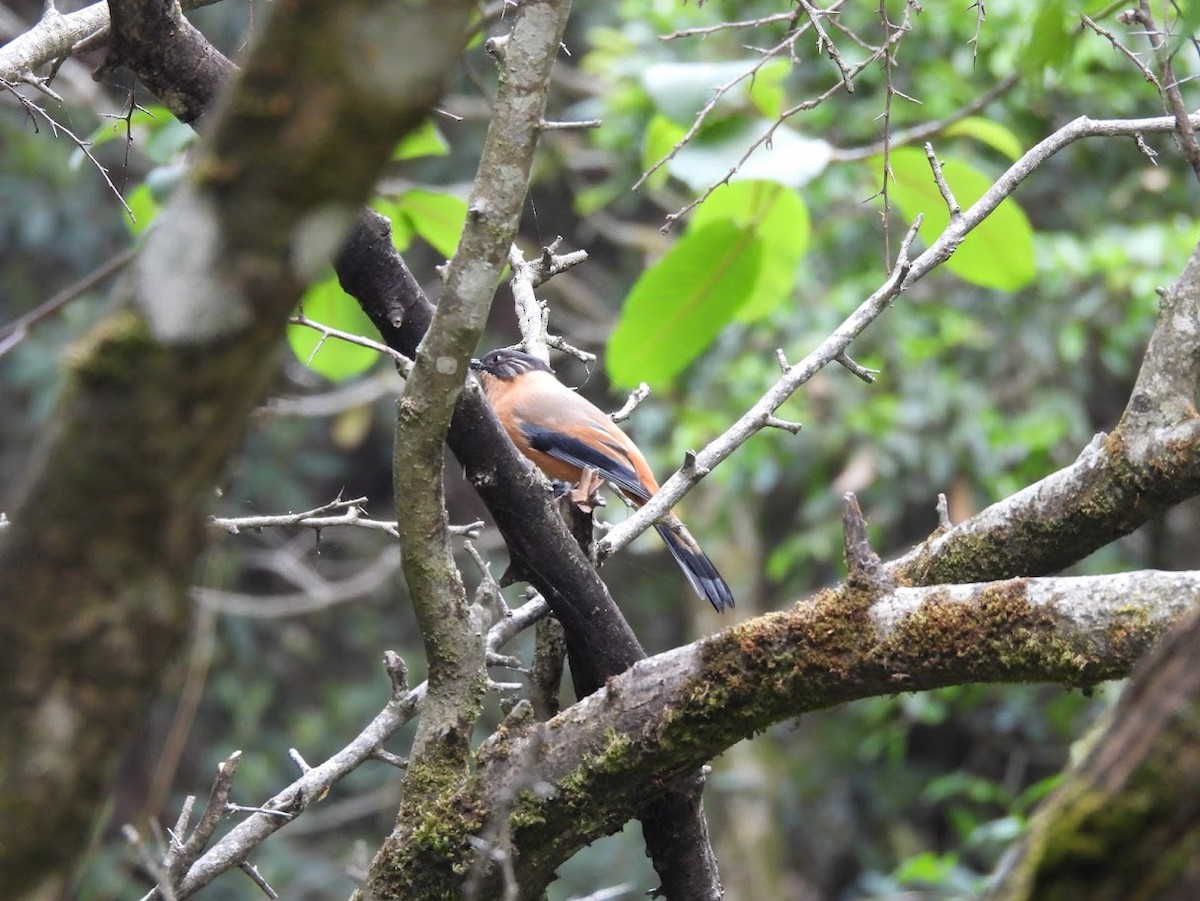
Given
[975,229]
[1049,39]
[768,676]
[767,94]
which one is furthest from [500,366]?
[1049,39]

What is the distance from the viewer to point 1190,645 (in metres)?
1.07

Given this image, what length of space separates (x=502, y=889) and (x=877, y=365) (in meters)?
4.57

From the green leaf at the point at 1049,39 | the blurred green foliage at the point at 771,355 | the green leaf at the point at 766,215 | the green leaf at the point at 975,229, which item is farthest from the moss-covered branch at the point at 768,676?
the green leaf at the point at 975,229

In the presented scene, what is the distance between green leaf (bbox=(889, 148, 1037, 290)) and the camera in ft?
12.3

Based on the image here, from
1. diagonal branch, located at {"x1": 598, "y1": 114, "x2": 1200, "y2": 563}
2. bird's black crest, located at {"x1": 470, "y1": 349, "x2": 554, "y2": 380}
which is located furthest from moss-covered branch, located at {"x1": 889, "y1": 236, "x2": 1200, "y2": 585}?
bird's black crest, located at {"x1": 470, "y1": 349, "x2": 554, "y2": 380}

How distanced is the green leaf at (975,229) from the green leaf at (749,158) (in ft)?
0.98

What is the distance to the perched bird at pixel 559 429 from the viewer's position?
4.62 m

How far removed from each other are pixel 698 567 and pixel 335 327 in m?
1.46

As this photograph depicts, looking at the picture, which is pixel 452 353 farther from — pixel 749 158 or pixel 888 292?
pixel 749 158

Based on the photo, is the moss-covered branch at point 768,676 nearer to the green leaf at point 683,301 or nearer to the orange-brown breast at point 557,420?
the green leaf at point 683,301

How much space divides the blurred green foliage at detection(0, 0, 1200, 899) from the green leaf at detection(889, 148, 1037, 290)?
0.01 metres

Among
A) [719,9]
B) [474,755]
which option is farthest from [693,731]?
[719,9]

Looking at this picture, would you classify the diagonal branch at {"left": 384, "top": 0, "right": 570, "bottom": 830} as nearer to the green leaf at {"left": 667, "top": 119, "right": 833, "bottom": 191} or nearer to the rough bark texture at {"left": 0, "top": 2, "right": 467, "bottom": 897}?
the rough bark texture at {"left": 0, "top": 2, "right": 467, "bottom": 897}

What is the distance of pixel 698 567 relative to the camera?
425 centimetres
